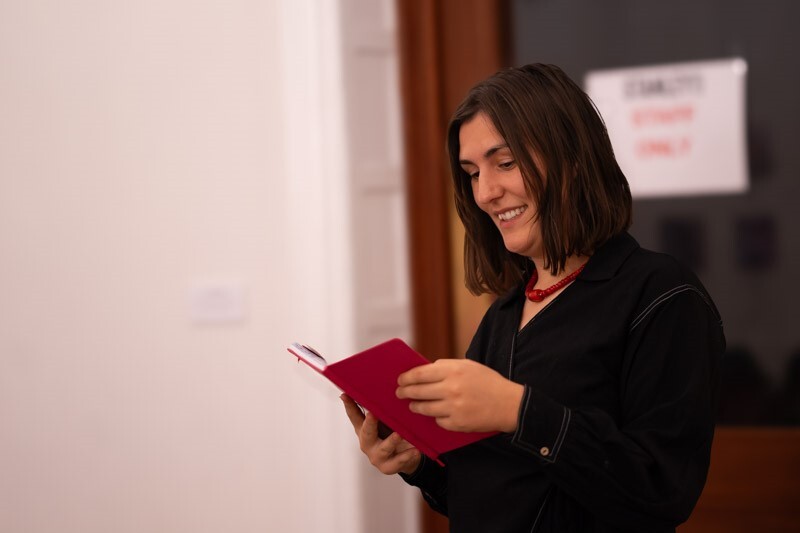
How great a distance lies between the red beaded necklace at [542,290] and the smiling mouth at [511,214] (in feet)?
0.35

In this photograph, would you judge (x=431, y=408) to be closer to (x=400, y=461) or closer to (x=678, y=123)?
(x=400, y=461)

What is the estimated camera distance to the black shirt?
2.94 ft

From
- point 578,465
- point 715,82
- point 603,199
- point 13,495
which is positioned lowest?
point 13,495

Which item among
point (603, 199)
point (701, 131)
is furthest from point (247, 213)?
point (603, 199)

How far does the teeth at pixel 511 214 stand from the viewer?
1056mm

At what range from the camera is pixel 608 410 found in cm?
97

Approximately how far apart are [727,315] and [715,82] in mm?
606

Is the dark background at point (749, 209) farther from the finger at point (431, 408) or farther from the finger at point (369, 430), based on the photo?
the finger at point (431, 408)

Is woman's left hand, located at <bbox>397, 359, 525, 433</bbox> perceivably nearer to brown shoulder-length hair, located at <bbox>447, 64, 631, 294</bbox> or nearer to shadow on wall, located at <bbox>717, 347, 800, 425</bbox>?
brown shoulder-length hair, located at <bbox>447, 64, 631, 294</bbox>

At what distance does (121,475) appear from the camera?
2.38m

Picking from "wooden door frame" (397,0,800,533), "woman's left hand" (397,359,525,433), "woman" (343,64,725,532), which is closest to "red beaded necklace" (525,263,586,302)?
"woman" (343,64,725,532)

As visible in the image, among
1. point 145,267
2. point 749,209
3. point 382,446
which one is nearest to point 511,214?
point 382,446

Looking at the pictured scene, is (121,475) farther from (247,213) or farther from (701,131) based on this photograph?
(701,131)

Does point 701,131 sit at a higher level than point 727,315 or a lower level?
higher
